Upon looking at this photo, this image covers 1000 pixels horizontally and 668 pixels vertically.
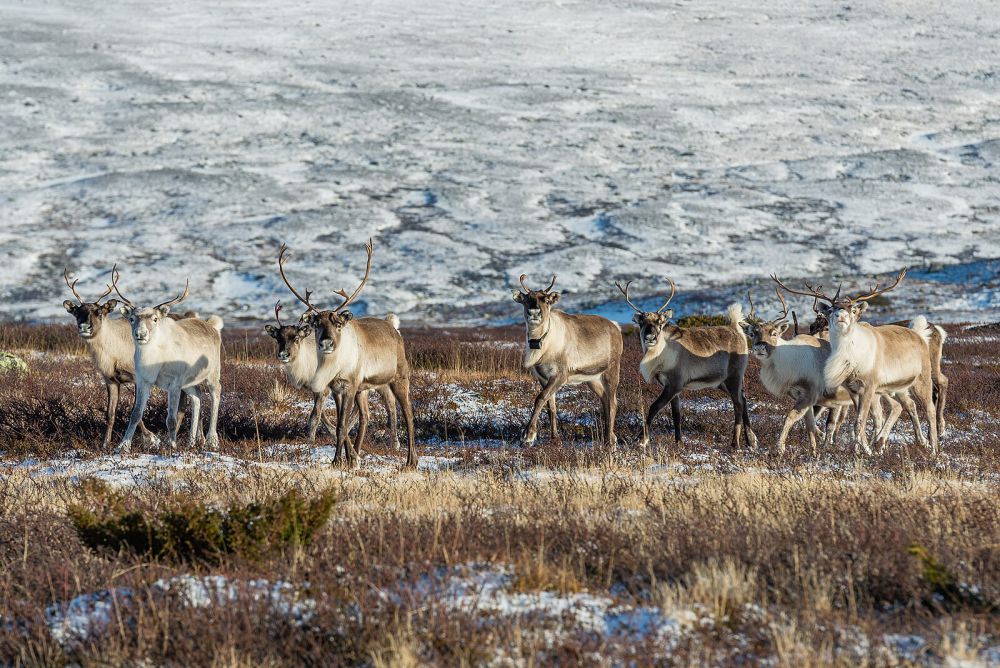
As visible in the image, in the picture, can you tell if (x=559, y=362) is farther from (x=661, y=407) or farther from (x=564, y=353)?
(x=661, y=407)

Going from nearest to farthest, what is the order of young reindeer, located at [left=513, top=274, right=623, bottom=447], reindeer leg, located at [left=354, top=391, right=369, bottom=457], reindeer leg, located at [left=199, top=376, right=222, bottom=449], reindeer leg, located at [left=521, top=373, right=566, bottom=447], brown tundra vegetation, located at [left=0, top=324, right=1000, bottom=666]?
brown tundra vegetation, located at [left=0, top=324, right=1000, bottom=666] < reindeer leg, located at [left=354, top=391, right=369, bottom=457] < reindeer leg, located at [left=199, top=376, right=222, bottom=449] < reindeer leg, located at [left=521, top=373, right=566, bottom=447] < young reindeer, located at [left=513, top=274, right=623, bottom=447]

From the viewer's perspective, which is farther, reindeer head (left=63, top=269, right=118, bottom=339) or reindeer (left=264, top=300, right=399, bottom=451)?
reindeer head (left=63, top=269, right=118, bottom=339)

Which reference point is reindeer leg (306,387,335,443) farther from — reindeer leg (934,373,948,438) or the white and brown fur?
reindeer leg (934,373,948,438)

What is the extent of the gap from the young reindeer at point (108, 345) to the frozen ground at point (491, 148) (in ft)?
99.1

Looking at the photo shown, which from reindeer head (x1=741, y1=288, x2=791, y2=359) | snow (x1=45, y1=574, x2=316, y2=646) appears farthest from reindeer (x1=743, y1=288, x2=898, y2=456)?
snow (x1=45, y1=574, x2=316, y2=646)

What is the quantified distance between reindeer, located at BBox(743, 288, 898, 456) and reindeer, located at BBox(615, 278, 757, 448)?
45cm

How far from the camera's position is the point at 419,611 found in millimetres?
4527

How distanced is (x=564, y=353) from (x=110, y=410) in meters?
5.29

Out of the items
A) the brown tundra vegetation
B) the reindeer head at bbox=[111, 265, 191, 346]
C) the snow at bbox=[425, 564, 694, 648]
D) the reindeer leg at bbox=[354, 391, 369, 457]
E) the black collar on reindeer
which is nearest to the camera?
the brown tundra vegetation

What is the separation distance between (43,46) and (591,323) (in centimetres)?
9065

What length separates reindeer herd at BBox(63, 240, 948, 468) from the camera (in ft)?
36.2

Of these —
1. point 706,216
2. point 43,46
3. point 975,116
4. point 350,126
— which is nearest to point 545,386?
point 706,216

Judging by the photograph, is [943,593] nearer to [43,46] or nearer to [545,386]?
[545,386]

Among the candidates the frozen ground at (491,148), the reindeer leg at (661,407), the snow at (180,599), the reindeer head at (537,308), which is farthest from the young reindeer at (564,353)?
the frozen ground at (491,148)
